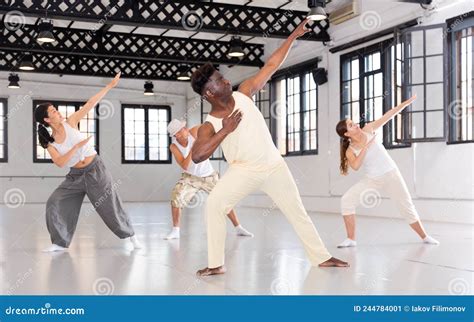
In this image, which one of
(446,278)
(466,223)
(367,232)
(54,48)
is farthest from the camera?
(54,48)

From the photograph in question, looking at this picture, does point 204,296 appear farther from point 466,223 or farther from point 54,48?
point 54,48

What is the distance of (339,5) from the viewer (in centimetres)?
1109

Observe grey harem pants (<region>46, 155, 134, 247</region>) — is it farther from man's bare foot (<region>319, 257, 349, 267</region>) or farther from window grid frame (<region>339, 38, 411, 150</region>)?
window grid frame (<region>339, 38, 411, 150</region>)

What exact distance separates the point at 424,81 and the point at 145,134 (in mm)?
12038

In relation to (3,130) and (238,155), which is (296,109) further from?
(238,155)

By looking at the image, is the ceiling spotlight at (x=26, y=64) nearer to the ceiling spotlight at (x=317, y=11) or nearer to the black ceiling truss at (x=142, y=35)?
the black ceiling truss at (x=142, y=35)

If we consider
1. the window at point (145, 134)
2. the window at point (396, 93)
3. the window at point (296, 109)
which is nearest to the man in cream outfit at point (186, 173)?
the window at point (396, 93)

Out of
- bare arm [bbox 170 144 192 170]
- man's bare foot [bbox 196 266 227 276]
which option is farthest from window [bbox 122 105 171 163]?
man's bare foot [bbox 196 266 227 276]

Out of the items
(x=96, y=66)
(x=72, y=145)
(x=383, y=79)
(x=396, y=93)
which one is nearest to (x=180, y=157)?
(x=72, y=145)

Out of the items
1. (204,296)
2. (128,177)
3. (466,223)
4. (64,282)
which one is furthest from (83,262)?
(128,177)

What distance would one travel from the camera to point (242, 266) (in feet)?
14.3

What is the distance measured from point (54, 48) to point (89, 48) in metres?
0.73

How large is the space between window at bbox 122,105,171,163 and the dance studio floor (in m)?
12.2

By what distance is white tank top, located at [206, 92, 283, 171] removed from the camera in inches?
148
